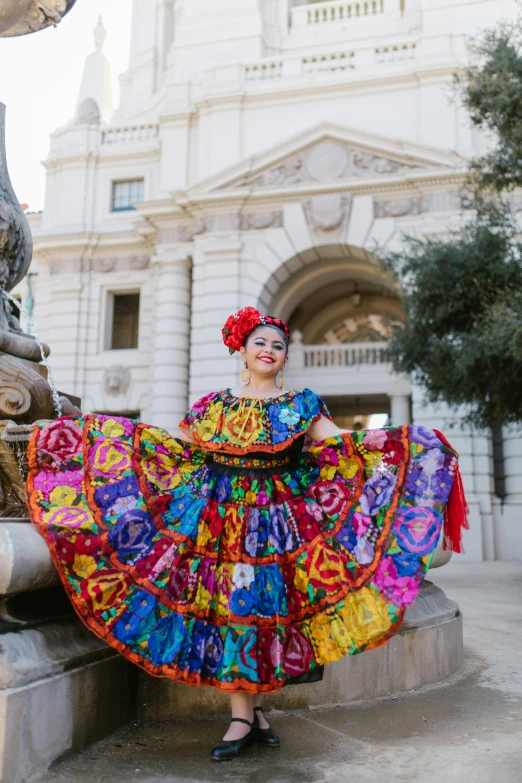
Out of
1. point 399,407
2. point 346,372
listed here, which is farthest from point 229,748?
point 346,372

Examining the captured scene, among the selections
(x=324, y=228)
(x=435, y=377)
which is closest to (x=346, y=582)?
(x=435, y=377)

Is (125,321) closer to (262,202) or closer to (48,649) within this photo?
(262,202)

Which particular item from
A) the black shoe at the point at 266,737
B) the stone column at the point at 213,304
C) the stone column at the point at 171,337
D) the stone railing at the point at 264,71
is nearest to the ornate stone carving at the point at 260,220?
the stone column at the point at 213,304

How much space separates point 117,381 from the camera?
18656 mm

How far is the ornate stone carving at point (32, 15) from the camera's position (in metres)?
4.38

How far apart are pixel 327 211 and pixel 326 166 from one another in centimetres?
114

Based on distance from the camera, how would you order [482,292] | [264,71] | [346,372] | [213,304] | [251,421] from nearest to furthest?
[251,421]
[482,292]
[213,304]
[346,372]
[264,71]

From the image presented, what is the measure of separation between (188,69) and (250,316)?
18857 mm

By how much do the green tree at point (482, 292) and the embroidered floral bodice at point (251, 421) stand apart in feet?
22.3

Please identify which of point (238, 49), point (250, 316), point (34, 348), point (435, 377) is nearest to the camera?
point (250, 316)

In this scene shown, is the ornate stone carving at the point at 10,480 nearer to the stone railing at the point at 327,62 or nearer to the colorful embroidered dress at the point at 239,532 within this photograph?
the colorful embroidered dress at the point at 239,532

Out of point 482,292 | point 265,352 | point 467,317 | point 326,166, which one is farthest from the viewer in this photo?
point 326,166

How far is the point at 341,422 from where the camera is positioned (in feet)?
76.7

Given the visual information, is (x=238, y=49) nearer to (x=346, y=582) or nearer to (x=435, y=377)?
(x=435, y=377)
